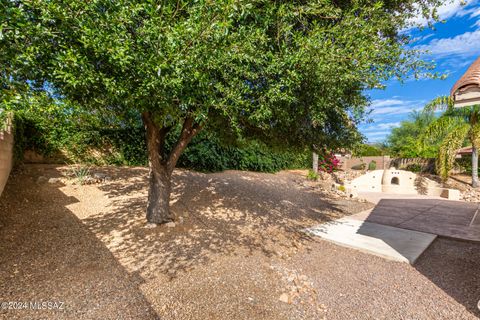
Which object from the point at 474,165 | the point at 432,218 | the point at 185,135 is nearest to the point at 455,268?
the point at 432,218

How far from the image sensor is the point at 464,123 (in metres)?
12.2

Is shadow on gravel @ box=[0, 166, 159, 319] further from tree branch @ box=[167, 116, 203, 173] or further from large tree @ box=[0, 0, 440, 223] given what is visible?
large tree @ box=[0, 0, 440, 223]

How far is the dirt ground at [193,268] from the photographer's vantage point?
2744 mm

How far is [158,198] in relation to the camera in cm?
510

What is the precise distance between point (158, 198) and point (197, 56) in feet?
11.6

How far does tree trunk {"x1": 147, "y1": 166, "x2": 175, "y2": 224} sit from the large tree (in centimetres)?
143

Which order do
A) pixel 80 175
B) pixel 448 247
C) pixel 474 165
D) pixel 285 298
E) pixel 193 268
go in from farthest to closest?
pixel 474 165 < pixel 80 175 < pixel 448 247 < pixel 193 268 < pixel 285 298

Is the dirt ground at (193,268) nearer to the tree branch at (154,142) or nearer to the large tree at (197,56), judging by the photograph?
the tree branch at (154,142)

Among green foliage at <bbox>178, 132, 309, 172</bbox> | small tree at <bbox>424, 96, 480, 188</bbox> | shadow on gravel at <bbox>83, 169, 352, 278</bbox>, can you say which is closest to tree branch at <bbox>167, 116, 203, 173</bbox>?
shadow on gravel at <bbox>83, 169, 352, 278</bbox>

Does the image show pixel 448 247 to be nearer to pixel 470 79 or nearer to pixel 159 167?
pixel 470 79

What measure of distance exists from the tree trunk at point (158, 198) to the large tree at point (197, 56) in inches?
56.4

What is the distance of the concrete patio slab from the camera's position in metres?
4.43

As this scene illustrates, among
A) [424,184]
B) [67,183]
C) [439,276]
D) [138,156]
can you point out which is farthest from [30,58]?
[424,184]

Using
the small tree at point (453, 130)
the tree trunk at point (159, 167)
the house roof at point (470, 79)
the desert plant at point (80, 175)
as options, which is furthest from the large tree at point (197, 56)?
the small tree at point (453, 130)
